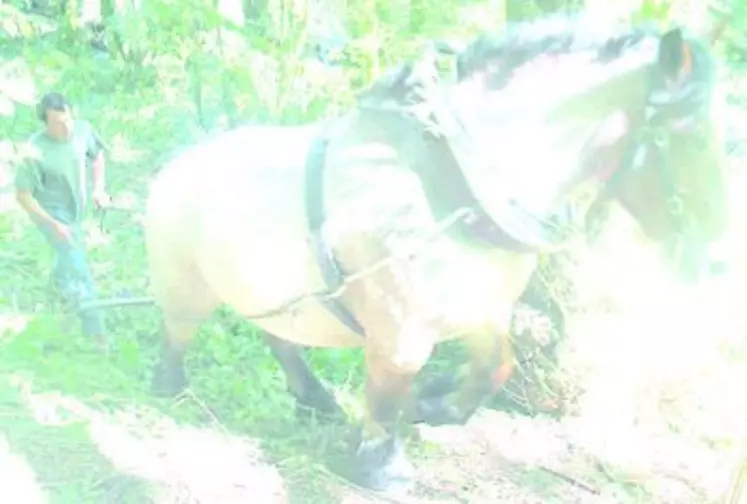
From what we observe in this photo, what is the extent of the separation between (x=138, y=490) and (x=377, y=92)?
581mm

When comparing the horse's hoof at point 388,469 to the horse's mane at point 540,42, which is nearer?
the horse's mane at point 540,42

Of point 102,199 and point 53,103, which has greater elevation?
point 53,103

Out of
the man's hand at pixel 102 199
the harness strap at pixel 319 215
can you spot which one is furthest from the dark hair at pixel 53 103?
the harness strap at pixel 319 215

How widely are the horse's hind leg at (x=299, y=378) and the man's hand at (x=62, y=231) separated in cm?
28

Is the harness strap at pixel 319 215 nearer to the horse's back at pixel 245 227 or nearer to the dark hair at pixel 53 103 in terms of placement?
the horse's back at pixel 245 227

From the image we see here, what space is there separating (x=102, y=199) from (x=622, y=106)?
25.2 inches

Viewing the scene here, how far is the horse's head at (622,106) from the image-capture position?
112cm

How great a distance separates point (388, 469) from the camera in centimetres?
127

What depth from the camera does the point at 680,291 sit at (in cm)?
121

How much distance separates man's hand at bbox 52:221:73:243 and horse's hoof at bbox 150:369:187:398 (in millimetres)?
204

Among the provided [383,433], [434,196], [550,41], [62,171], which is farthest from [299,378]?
[550,41]

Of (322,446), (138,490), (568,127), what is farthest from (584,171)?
(138,490)

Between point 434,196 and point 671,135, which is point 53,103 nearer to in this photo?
point 434,196

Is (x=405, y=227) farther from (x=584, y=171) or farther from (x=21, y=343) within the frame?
(x=21, y=343)
